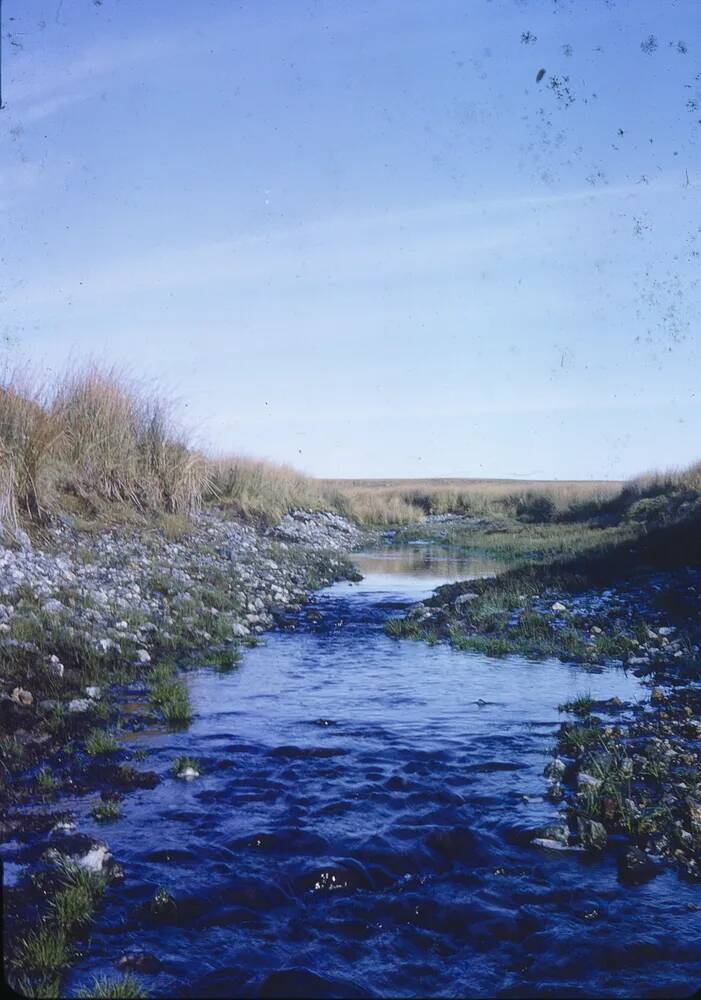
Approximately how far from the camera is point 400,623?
1352 cm

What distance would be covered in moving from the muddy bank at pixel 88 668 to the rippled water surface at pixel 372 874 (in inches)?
9.6

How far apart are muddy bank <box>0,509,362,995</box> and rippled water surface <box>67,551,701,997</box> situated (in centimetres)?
24

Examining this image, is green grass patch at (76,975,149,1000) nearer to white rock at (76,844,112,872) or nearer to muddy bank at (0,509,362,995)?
muddy bank at (0,509,362,995)

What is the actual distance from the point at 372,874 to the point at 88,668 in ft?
16.7

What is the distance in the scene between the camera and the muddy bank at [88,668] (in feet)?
14.6

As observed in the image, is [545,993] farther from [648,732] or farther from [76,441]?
[76,441]

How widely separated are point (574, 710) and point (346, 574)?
1317cm

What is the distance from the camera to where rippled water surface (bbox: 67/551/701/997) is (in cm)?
389

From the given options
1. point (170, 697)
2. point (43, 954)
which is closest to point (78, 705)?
point (170, 697)

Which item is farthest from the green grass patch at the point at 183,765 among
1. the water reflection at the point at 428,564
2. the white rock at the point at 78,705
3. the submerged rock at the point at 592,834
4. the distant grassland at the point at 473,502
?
the distant grassland at the point at 473,502

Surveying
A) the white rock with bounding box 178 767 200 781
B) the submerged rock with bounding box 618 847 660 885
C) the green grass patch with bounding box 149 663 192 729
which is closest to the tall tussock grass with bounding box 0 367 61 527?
the green grass patch with bounding box 149 663 192 729

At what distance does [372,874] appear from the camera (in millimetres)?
4828

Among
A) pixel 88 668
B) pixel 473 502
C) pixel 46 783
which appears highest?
pixel 473 502

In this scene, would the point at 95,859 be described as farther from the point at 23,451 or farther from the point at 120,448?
the point at 120,448
